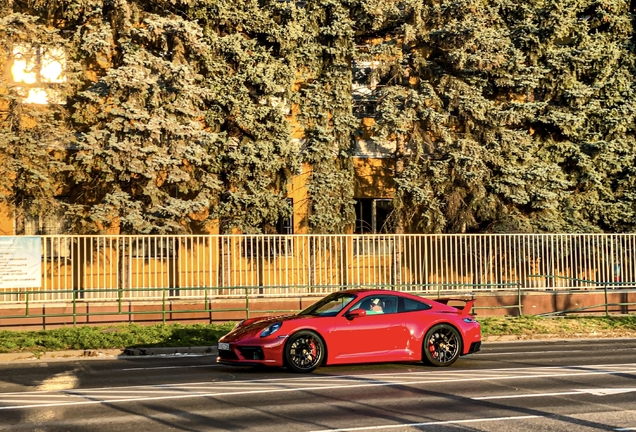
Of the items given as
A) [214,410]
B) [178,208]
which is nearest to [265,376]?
[214,410]

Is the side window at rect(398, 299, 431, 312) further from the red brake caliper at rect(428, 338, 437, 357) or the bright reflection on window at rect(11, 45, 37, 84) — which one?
the bright reflection on window at rect(11, 45, 37, 84)

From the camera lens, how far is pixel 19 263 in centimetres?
2545

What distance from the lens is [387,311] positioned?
16.9m

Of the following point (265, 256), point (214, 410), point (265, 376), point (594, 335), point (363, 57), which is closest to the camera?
point (214, 410)

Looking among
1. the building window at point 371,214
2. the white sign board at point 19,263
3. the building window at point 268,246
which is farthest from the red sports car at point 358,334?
the building window at point 371,214

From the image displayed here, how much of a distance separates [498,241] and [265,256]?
25.5ft

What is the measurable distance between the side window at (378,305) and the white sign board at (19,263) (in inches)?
475

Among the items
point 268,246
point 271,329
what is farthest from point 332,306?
point 268,246

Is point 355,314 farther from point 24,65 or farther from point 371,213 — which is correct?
point 371,213

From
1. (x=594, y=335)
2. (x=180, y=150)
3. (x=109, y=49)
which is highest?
(x=109, y=49)

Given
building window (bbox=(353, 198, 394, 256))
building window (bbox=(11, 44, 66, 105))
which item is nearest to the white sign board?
building window (bbox=(11, 44, 66, 105))

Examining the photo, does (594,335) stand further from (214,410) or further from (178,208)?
(214,410)

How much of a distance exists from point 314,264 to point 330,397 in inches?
635

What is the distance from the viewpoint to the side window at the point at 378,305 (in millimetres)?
16812
